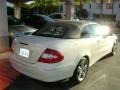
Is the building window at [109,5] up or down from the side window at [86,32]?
up

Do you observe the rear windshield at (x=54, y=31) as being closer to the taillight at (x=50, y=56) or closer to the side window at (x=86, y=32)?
the side window at (x=86, y=32)

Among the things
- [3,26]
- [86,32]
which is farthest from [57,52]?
[3,26]

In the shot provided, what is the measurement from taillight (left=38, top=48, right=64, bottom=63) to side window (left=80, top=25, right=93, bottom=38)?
3.92 feet

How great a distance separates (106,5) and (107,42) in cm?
4130

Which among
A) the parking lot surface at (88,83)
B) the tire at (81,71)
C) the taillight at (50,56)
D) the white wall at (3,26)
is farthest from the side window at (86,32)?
the white wall at (3,26)

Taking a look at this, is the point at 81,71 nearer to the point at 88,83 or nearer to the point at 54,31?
the point at 88,83

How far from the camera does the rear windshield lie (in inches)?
215

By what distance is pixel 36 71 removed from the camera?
4.63 m

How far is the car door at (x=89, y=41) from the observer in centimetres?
560

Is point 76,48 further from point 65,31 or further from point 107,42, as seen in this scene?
point 107,42

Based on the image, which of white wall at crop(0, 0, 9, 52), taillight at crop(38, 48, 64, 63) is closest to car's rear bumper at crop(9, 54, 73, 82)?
taillight at crop(38, 48, 64, 63)

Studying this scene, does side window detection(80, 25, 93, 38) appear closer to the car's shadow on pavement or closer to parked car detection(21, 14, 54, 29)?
the car's shadow on pavement

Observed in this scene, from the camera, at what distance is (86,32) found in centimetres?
Result: 588

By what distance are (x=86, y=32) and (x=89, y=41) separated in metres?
0.26
